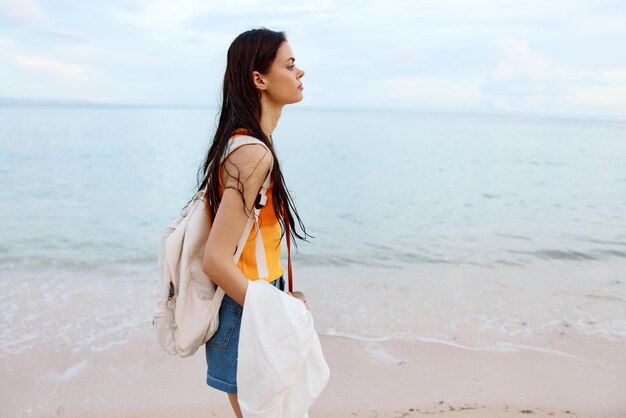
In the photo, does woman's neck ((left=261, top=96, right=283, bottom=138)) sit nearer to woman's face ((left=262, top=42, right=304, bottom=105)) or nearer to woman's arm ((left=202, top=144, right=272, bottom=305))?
woman's face ((left=262, top=42, right=304, bottom=105))

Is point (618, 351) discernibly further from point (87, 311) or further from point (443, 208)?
point (443, 208)

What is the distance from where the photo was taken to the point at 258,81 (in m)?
1.99

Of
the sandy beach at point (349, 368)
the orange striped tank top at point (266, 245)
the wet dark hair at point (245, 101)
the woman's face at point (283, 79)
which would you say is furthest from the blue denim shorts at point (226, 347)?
the sandy beach at point (349, 368)

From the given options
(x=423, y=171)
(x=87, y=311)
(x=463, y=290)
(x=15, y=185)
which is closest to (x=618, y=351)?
(x=463, y=290)

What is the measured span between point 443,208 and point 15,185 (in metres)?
10.2

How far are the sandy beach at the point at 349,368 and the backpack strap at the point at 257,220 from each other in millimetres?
1933

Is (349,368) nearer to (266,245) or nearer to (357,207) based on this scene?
(266,245)

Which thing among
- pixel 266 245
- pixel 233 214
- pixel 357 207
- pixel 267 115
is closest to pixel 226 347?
pixel 266 245

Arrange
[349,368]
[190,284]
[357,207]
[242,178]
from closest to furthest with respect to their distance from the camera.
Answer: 1. [242,178]
2. [190,284]
3. [349,368]
4. [357,207]

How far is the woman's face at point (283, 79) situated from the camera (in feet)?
6.57

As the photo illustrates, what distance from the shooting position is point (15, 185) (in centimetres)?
1465

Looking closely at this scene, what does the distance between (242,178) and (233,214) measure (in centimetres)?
11

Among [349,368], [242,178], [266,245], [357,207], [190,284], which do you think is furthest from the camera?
[357,207]

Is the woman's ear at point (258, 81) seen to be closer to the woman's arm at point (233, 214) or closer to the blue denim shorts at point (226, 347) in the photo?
the woman's arm at point (233, 214)
